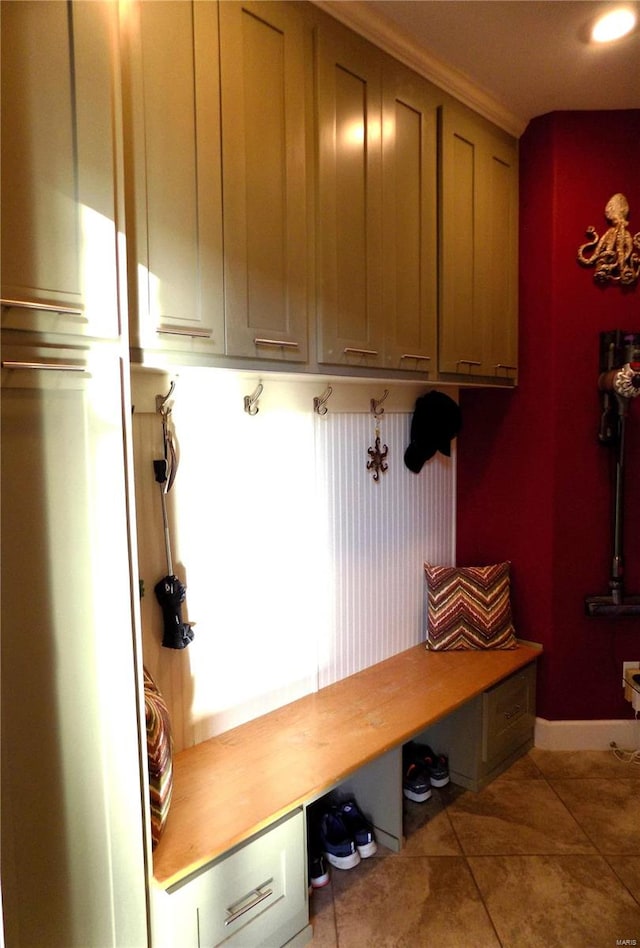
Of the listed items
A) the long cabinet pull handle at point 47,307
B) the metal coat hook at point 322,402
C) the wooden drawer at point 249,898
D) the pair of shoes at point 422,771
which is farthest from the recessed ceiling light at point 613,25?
the pair of shoes at point 422,771

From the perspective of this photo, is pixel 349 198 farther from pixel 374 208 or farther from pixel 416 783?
pixel 416 783

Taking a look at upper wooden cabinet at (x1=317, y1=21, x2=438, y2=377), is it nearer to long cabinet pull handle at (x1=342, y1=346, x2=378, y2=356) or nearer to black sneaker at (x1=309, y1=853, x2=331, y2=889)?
long cabinet pull handle at (x1=342, y1=346, x2=378, y2=356)

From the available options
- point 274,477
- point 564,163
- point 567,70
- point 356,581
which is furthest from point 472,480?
point 567,70

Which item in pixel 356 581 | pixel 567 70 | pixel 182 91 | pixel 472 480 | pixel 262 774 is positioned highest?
pixel 567 70

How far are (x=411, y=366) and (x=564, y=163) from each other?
1217 mm

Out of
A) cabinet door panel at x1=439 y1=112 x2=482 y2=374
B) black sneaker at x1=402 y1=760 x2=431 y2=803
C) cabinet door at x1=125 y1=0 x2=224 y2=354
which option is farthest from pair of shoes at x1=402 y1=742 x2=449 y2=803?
cabinet door at x1=125 y1=0 x2=224 y2=354

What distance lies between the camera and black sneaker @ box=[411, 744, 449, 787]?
236 centimetres

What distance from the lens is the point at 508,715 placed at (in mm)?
2467

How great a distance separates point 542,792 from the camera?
2322 mm

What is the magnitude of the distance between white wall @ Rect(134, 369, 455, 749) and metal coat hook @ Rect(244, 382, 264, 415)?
18 millimetres

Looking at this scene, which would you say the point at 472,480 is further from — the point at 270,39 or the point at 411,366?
the point at 270,39

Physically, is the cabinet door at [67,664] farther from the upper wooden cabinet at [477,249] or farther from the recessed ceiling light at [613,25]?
the recessed ceiling light at [613,25]

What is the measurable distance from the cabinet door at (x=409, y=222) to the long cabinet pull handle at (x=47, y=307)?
108cm

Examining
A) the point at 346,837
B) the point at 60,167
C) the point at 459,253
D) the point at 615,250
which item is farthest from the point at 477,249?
the point at 346,837
